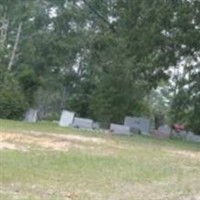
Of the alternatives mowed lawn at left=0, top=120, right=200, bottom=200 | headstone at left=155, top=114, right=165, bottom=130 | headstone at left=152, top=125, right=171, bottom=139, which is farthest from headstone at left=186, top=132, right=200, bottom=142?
mowed lawn at left=0, top=120, right=200, bottom=200

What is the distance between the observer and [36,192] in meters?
9.72

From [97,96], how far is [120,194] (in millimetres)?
29819

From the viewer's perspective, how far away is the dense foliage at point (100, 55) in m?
32.6

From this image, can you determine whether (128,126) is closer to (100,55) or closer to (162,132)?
(162,132)

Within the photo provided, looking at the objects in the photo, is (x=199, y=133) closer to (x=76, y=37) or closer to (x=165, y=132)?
(x=165, y=132)

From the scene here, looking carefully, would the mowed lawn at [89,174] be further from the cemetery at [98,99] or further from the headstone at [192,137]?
the headstone at [192,137]

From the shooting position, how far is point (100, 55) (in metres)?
44.3

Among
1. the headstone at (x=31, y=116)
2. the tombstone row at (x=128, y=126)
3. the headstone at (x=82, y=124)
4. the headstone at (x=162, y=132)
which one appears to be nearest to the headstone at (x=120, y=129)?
the tombstone row at (x=128, y=126)

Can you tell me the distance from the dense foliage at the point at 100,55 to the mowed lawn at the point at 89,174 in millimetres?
14386

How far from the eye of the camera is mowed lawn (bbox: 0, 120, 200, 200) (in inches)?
396

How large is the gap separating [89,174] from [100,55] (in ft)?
105

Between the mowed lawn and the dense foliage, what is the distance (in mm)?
14386

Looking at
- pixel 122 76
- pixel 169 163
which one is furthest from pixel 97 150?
pixel 122 76

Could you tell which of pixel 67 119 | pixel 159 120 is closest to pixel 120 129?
pixel 67 119
